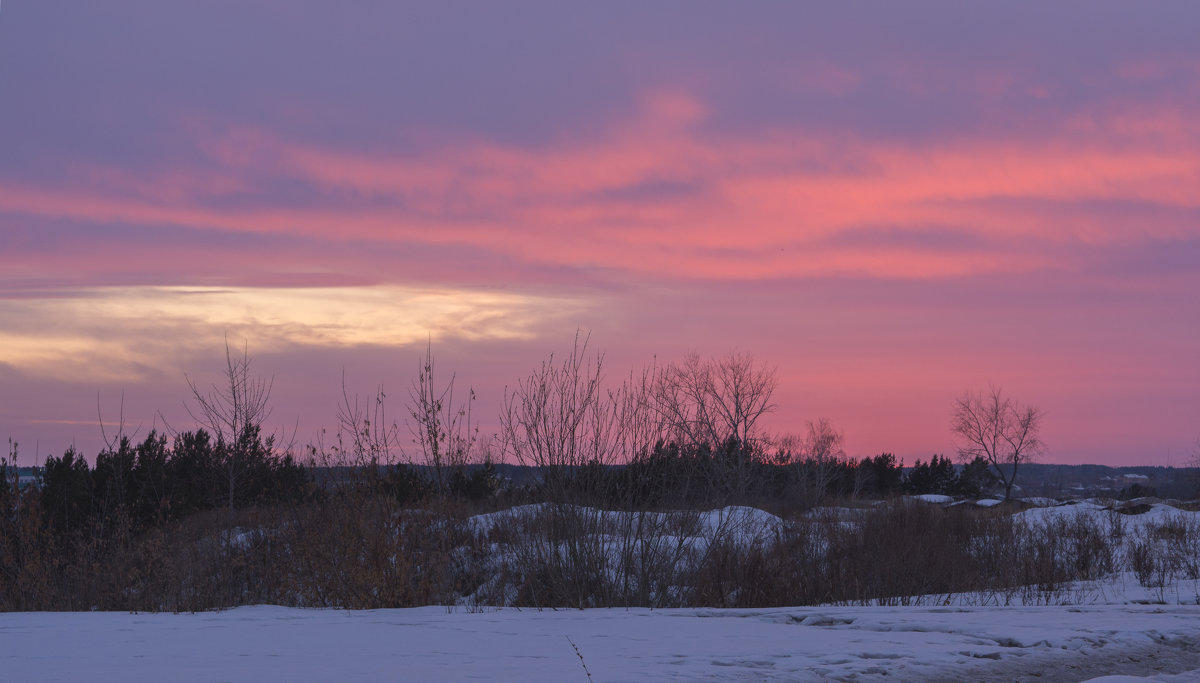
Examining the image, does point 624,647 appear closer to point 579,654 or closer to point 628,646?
point 628,646

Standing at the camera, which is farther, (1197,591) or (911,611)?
(1197,591)

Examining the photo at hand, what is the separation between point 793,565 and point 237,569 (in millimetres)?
10630

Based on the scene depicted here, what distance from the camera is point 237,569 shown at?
57.1 ft

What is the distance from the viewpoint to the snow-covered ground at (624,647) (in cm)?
439

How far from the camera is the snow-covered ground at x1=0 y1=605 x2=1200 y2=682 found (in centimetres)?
439

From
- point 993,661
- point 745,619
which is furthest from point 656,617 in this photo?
point 993,661

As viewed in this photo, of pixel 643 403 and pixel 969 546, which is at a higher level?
pixel 643 403

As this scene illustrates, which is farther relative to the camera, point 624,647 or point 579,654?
point 624,647

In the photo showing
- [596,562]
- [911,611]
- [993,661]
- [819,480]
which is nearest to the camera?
[993,661]

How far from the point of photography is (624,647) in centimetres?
516

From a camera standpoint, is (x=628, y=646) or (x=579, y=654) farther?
(x=628, y=646)

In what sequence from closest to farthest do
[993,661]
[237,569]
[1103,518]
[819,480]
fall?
[993,661] < [237,569] < [1103,518] < [819,480]

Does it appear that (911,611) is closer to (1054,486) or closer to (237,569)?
(237,569)

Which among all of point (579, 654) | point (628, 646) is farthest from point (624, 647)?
point (579, 654)
